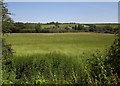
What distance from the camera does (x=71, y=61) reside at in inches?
571

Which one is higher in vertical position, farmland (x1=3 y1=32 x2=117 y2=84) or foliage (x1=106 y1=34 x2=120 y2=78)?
foliage (x1=106 y1=34 x2=120 y2=78)

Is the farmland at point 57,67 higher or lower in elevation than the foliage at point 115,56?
lower

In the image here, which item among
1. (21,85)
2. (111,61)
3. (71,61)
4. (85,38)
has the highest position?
(111,61)

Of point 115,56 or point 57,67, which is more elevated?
point 115,56

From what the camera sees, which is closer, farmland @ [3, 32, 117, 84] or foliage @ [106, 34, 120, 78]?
farmland @ [3, 32, 117, 84]

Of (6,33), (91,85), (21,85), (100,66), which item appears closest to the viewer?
(91,85)

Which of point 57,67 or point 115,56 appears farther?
point 57,67

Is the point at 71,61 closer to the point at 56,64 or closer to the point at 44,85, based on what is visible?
the point at 56,64

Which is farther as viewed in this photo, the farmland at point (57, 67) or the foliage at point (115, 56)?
the foliage at point (115, 56)

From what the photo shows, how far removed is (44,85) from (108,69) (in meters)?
1.38

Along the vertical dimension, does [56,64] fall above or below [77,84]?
below

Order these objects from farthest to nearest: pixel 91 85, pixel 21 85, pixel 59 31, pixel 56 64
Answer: pixel 59 31 < pixel 56 64 < pixel 21 85 < pixel 91 85

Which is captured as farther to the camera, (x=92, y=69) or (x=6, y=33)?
(x=6, y=33)

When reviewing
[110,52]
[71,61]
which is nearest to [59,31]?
[71,61]
